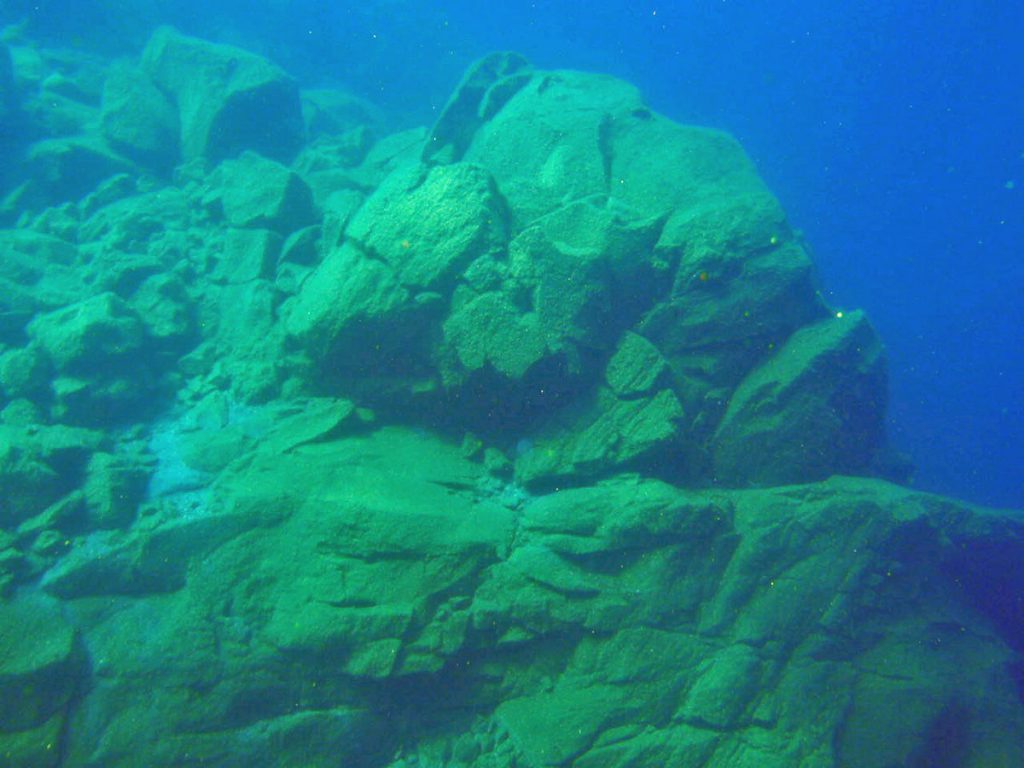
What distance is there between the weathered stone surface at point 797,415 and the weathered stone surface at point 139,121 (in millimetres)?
11056

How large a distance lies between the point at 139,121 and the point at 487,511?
10329 millimetres

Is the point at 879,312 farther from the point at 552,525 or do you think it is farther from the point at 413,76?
the point at 552,525

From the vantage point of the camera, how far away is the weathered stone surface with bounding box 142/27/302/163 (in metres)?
10.1

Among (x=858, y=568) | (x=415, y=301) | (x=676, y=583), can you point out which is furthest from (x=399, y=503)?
(x=858, y=568)

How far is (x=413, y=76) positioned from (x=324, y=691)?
2781 cm

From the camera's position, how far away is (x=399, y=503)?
4.74 meters

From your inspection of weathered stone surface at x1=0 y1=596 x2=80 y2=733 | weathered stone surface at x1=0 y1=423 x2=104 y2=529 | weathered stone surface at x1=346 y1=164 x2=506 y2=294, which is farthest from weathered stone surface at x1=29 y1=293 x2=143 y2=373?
weathered stone surface at x1=346 y1=164 x2=506 y2=294

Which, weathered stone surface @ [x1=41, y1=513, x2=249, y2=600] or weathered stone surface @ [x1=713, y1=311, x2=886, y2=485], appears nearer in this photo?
weathered stone surface @ [x1=41, y1=513, x2=249, y2=600]

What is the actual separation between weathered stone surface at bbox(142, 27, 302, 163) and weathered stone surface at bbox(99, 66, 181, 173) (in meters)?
0.25

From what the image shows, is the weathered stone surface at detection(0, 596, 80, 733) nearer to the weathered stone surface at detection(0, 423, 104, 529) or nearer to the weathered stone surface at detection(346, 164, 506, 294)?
the weathered stone surface at detection(0, 423, 104, 529)

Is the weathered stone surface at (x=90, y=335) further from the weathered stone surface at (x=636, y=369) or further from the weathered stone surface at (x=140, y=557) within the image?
the weathered stone surface at (x=636, y=369)

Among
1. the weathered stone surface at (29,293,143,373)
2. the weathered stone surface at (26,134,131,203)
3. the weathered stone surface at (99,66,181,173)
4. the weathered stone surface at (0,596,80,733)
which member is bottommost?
the weathered stone surface at (0,596,80,733)

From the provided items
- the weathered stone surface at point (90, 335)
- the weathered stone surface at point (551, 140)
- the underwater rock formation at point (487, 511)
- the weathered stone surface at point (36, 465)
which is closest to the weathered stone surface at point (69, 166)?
the underwater rock formation at point (487, 511)

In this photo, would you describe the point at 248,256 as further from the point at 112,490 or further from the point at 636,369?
the point at 636,369
